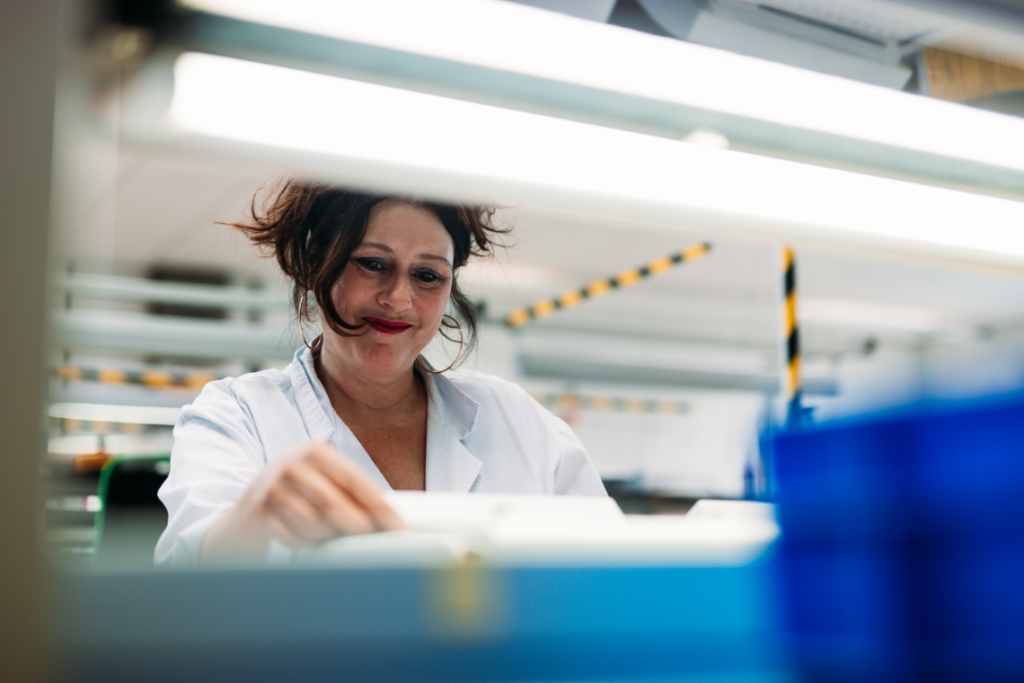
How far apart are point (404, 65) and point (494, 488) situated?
2.16ft

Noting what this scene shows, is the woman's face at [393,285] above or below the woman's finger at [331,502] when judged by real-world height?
above

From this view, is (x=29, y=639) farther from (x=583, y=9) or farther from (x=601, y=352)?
(x=601, y=352)

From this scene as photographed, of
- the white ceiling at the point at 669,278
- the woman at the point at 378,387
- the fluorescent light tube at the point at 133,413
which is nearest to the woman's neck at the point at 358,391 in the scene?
the woman at the point at 378,387

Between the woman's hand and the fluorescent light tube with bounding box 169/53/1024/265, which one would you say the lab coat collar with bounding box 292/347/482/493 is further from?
the woman's hand

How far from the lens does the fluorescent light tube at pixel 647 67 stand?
39.7 inches

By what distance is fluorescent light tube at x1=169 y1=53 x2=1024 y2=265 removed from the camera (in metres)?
1.00

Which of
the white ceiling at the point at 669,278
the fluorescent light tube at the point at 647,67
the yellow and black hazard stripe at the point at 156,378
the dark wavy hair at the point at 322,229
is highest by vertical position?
the white ceiling at the point at 669,278

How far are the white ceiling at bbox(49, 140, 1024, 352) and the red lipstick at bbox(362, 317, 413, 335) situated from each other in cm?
219

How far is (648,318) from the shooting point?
6.90m

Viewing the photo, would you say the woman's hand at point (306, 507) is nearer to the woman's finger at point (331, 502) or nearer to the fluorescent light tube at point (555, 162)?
the woman's finger at point (331, 502)

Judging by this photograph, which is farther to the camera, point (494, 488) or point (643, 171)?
point (494, 488)

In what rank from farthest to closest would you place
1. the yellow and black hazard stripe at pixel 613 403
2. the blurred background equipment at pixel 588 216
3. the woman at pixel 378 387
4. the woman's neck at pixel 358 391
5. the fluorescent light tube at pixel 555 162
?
the yellow and black hazard stripe at pixel 613 403 < the woman's neck at pixel 358 391 < the woman at pixel 378 387 < the fluorescent light tube at pixel 555 162 < the blurred background equipment at pixel 588 216

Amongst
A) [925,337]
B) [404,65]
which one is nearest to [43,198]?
[404,65]

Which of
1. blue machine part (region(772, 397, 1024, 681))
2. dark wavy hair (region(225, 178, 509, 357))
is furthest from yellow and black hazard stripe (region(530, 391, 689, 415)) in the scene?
blue machine part (region(772, 397, 1024, 681))
